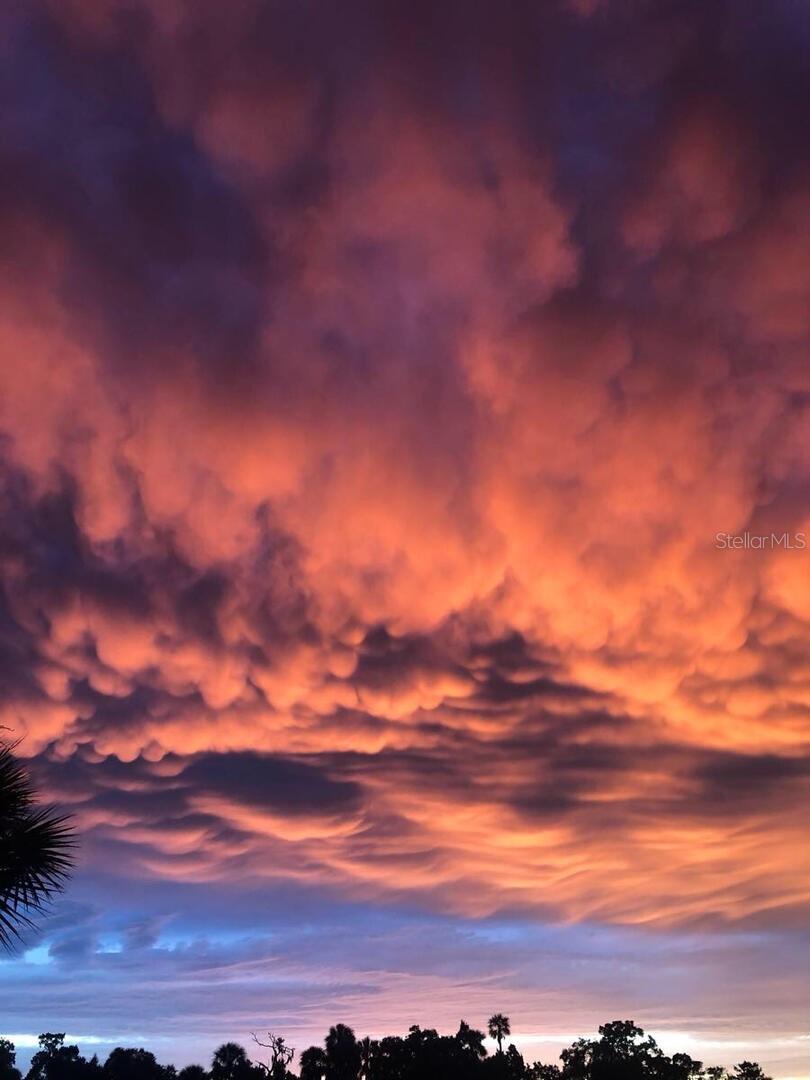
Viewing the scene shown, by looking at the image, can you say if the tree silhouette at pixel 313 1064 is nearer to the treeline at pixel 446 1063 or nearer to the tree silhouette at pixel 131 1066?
the treeline at pixel 446 1063

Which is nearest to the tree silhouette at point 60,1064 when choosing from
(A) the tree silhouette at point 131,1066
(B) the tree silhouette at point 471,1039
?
(A) the tree silhouette at point 131,1066

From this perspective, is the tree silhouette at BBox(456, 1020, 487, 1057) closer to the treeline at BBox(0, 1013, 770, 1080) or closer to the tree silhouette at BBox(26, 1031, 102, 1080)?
the treeline at BBox(0, 1013, 770, 1080)

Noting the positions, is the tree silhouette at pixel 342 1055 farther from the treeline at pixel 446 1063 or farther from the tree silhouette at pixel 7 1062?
the tree silhouette at pixel 7 1062

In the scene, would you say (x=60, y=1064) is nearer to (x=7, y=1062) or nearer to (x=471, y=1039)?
(x=7, y=1062)

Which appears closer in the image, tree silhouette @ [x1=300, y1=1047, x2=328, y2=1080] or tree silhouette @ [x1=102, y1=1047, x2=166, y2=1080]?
tree silhouette @ [x1=300, y1=1047, x2=328, y2=1080]

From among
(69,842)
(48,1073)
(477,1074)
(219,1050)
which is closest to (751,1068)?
(477,1074)

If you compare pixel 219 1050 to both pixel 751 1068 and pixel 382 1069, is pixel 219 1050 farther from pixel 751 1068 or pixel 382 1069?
pixel 751 1068

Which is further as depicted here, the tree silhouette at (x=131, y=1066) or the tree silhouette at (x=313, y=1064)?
the tree silhouette at (x=131, y=1066)

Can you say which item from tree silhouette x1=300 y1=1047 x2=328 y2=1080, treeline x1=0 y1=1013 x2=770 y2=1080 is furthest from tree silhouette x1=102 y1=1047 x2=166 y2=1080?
tree silhouette x1=300 y1=1047 x2=328 y2=1080

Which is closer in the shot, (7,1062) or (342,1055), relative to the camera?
(342,1055)

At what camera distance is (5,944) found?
1568cm

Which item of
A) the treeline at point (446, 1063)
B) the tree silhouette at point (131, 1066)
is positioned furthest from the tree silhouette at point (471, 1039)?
the tree silhouette at point (131, 1066)

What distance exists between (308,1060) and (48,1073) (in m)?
60.9

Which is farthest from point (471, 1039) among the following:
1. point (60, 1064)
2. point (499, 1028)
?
point (60, 1064)
